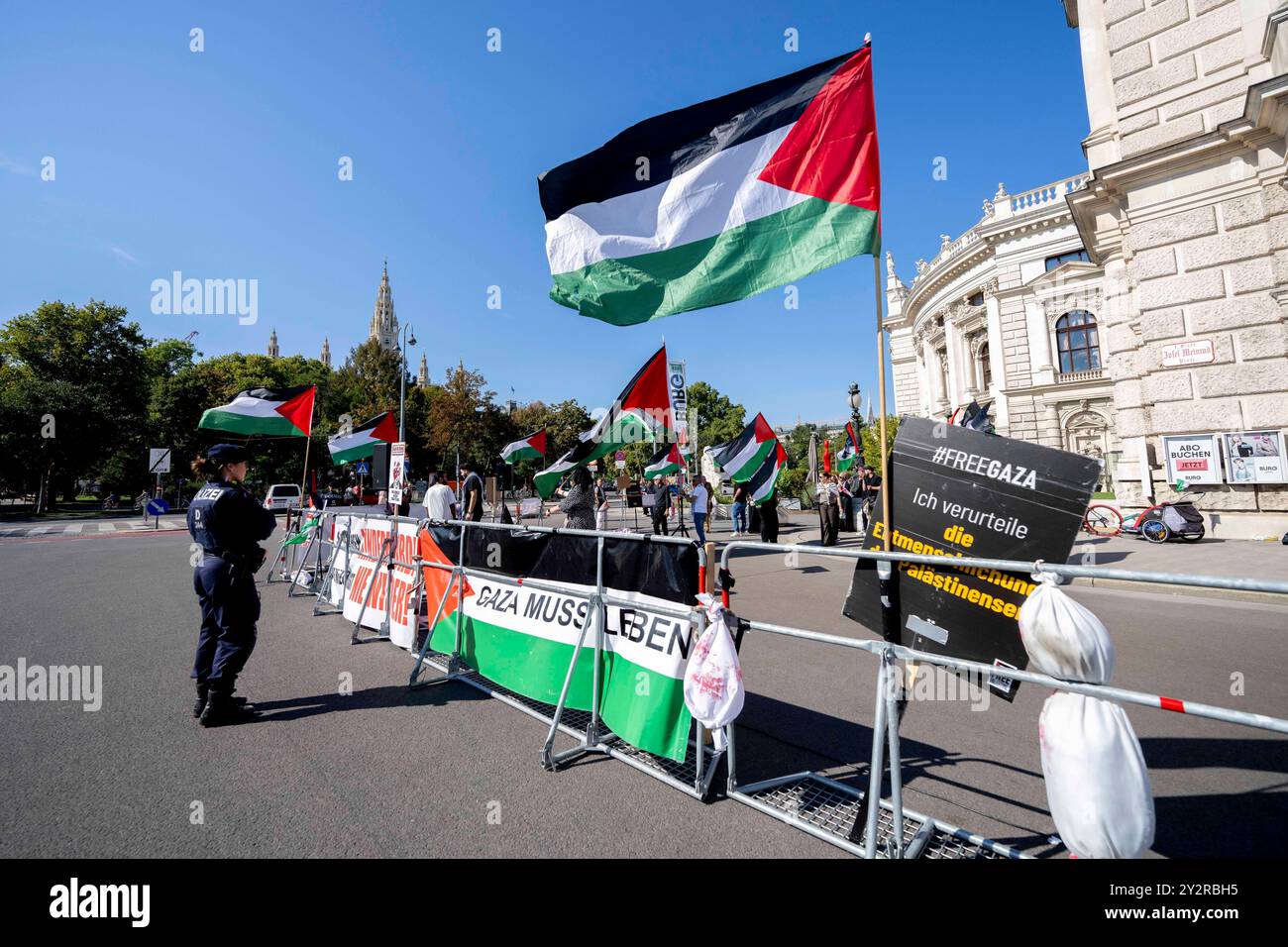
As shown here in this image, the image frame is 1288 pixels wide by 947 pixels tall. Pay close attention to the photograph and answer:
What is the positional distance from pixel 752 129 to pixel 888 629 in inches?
137

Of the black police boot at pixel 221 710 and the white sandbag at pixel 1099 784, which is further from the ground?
the white sandbag at pixel 1099 784

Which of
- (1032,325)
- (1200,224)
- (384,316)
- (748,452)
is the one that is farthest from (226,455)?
(384,316)

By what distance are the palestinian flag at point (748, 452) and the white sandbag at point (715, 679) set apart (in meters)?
11.1

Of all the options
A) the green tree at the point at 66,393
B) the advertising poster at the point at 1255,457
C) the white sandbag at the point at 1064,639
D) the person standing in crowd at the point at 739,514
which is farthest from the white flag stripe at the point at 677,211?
the green tree at the point at 66,393

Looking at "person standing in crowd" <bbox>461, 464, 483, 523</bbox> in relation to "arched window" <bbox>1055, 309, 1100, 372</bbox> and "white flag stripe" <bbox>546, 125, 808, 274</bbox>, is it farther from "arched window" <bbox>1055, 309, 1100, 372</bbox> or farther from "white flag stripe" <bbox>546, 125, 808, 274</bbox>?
"arched window" <bbox>1055, 309, 1100, 372</bbox>

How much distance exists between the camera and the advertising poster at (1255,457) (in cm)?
1178

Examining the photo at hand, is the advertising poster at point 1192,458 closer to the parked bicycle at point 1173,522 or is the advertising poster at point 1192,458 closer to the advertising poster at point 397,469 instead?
the parked bicycle at point 1173,522

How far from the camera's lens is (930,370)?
47.2 meters

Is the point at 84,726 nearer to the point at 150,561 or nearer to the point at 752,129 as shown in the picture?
the point at 752,129

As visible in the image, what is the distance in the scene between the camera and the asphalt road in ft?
9.27

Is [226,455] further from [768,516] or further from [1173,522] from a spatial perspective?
[1173,522]

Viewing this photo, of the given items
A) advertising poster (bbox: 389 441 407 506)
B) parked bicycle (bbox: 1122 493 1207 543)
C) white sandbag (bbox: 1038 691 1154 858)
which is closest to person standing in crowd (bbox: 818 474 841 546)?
parked bicycle (bbox: 1122 493 1207 543)

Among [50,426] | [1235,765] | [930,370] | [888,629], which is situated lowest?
[1235,765]
